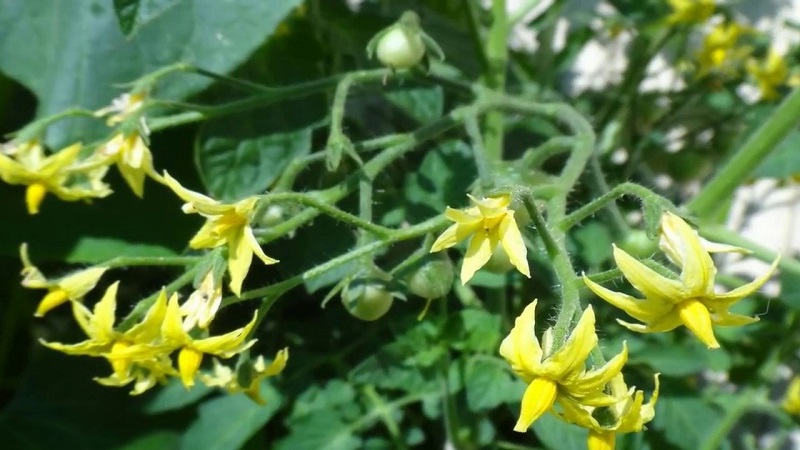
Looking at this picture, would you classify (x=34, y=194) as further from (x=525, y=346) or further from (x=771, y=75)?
(x=771, y=75)

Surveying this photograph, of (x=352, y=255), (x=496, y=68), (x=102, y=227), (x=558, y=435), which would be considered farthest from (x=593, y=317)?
(x=102, y=227)

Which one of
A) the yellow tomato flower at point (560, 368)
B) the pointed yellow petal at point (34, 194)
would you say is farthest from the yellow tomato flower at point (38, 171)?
the yellow tomato flower at point (560, 368)

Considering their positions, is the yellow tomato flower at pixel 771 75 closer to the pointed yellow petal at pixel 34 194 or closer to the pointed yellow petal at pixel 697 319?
the pointed yellow petal at pixel 697 319

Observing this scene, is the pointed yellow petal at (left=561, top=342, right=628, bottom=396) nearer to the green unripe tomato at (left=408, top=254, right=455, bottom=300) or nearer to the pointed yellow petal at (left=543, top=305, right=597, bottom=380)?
the pointed yellow petal at (left=543, top=305, right=597, bottom=380)

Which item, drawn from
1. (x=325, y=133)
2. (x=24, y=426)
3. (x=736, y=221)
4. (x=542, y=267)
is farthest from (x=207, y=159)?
(x=736, y=221)

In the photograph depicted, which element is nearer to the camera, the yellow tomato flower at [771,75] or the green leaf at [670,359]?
Result: the green leaf at [670,359]

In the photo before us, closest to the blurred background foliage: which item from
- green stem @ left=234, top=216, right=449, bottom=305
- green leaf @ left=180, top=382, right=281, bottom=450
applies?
green leaf @ left=180, top=382, right=281, bottom=450
